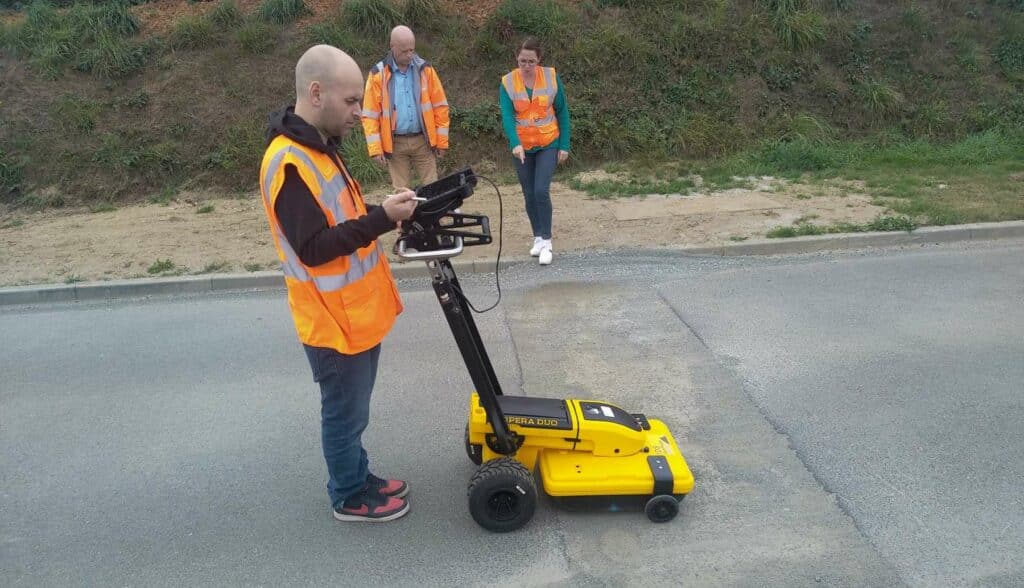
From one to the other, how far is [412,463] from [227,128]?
8.14m

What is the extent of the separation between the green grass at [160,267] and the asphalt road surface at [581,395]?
0.52 metres

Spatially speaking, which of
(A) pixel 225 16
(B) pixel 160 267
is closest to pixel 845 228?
(B) pixel 160 267

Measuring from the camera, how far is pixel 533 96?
260 inches

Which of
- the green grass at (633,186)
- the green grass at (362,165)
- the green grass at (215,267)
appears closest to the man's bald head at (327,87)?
the green grass at (215,267)

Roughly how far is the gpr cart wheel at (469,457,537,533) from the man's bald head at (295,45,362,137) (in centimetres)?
Answer: 157

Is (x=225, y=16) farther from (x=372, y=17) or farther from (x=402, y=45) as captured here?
(x=402, y=45)

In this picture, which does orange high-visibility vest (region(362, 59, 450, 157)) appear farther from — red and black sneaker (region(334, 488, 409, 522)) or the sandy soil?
red and black sneaker (region(334, 488, 409, 522))

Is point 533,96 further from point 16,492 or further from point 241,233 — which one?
point 16,492

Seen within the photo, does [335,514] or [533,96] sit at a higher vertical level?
[533,96]

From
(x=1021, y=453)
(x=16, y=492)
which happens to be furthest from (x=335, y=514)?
(x=1021, y=453)

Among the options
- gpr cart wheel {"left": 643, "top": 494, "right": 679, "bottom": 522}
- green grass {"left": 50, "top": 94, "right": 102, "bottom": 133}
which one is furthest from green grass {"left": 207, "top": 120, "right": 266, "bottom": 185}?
gpr cart wheel {"left": 643, "top": 494, "right": 679, "bottom": 522}

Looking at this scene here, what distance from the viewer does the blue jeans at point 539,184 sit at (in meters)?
6.85

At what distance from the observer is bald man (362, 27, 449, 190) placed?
6.46 metres

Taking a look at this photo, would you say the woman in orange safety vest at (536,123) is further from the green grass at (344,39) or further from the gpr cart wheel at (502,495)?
the green grass at (344,39)
